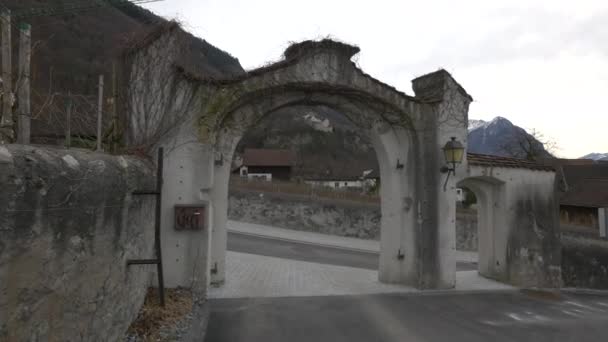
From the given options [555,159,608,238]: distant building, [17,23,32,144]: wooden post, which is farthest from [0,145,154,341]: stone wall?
[555,159,608,238]: distant building

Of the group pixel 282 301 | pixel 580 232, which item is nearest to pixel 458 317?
pixel 282 301

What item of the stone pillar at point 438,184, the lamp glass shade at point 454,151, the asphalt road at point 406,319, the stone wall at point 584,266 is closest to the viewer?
the asphalt road at point 406,319

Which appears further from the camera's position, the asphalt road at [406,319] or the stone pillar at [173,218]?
the stone pillar at [173,218]

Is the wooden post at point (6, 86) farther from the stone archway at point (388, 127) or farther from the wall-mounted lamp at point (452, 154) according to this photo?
the wall-mounted lamp at point (452, 154)

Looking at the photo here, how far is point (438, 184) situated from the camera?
8477 millimetres

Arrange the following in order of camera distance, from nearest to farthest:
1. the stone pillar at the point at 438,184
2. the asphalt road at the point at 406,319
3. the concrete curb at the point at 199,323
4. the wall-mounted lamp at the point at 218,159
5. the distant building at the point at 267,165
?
the concrete curb at the point at 199,323
the asphalt road at the point at 406,319
the wall-mounted lamp at the point at 218,159
the stone pillar at the point at 438,184
the distant building at the point at 267,165

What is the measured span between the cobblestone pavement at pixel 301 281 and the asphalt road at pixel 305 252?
1334 mm

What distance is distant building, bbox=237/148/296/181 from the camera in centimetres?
5391

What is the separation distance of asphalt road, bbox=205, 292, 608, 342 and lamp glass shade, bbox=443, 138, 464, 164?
3091mm

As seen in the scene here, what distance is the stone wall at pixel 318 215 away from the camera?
746 inches

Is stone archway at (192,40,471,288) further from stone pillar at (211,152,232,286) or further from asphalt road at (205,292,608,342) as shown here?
asphalt road at (205,292,608,342)

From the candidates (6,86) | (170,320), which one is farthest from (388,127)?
(6,86)

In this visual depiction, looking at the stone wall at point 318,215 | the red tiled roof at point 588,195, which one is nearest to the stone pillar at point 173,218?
the stone wall at point 318,215

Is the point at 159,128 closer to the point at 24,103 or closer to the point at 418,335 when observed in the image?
the point at 24,103
